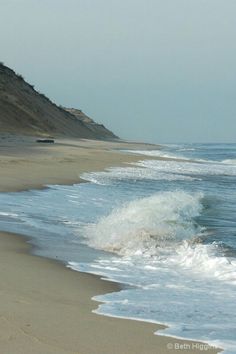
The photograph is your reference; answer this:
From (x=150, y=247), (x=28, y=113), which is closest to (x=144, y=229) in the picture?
(x=150, y=247)

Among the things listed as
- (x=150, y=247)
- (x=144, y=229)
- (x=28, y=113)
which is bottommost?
(x=150, y=247)

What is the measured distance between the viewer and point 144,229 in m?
10.5

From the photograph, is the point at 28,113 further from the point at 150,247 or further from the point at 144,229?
the point at 150,247

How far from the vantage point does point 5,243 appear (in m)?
8.73

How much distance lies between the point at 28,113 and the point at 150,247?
55.8 metres

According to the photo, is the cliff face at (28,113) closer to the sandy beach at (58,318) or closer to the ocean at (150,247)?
the ocean at (150,247)

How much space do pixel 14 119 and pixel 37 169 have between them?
125 feet

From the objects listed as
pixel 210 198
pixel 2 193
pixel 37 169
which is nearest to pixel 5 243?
pixel 2 193

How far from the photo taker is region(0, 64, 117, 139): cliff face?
194 feet

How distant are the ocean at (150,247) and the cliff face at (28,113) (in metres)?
38.9

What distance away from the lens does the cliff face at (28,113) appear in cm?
5927

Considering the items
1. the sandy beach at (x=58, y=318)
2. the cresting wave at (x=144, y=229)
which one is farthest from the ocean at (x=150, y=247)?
the sandy beach at (x=58, y=318)

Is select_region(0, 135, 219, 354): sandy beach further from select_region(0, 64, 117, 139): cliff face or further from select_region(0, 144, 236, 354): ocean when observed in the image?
select_region(0, 64, 117, 139): cliff face

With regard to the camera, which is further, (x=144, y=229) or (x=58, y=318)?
(x=144, y=229)
